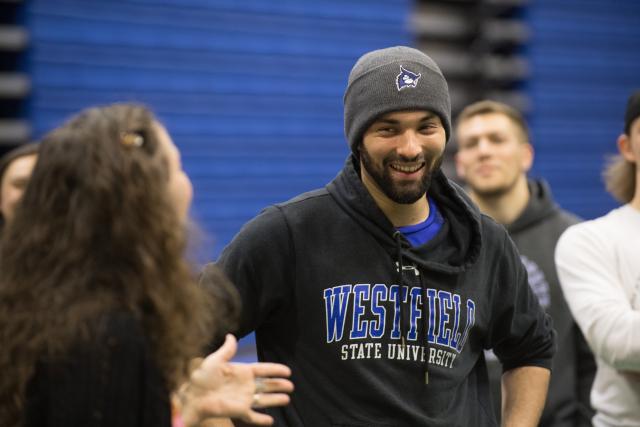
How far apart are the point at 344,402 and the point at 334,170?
3.77 m

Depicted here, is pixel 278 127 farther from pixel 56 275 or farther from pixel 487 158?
pixel 56 275

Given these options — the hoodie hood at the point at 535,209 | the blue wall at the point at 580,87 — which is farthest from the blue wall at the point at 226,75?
the hoodie hood at the point at 535,209

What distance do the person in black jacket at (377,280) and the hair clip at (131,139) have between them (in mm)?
678

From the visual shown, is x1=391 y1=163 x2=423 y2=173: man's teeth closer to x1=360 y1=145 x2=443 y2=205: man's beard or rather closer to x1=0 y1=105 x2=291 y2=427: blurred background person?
x1=360 y1=145 x2=443 y2=205: man's beard

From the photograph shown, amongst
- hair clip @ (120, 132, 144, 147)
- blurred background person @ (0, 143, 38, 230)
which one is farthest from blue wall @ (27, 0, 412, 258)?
hair clip @ (120, 132, 144, 147)

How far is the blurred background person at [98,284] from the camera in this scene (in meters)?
1.35

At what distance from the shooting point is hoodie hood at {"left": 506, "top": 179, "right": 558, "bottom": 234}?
3.71m

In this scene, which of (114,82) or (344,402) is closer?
(344,402)

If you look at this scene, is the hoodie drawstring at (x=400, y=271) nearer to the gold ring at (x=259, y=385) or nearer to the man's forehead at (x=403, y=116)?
the man's forehead at (x=403, y=116)

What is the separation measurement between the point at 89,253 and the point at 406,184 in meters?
0.96

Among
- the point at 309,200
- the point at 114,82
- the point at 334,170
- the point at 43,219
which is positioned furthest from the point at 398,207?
the point at 334,170

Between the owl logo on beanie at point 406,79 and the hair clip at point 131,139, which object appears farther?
the owl logo on beanie at point 406,79

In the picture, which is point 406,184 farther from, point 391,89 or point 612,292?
point 612,292

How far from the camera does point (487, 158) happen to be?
3832 mm
